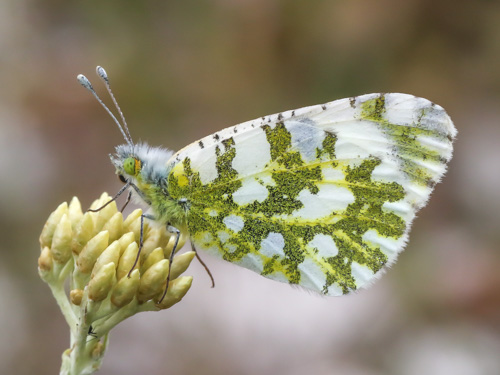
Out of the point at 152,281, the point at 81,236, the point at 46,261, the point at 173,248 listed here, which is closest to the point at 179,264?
the point at 173,248

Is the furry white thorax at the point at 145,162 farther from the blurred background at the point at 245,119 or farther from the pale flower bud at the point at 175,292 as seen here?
the blurred background at the point at 245,119

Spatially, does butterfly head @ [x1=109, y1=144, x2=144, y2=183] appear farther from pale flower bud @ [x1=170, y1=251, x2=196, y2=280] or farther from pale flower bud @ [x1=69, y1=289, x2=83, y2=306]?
pale flower bud @ [x1=69, y1=289, x2=83, y2=306]

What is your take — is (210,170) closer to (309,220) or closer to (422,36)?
(309,220)

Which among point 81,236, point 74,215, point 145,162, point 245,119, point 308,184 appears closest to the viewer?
point 81,236

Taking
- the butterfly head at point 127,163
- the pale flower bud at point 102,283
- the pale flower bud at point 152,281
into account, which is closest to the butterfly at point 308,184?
the butterfly head at point 127,163

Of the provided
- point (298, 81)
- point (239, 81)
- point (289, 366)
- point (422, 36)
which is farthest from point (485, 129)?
point (289, 366)

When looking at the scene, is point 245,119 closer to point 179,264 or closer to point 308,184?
point 308,184

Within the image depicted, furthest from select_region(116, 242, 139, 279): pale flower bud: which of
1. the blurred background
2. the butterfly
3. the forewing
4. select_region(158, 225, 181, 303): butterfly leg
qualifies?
the blurred background
